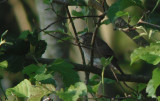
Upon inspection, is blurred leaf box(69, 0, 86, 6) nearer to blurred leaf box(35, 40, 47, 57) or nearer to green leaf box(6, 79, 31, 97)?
blurred leaf box(35, 40, 47, 57)

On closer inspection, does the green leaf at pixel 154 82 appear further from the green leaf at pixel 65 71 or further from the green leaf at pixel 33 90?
the green leaf at pixel 65 71

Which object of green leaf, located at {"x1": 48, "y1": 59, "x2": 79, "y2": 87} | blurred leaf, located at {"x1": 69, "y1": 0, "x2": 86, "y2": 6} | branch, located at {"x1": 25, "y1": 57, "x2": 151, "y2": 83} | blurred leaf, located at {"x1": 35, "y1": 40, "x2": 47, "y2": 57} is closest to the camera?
green leaf, located at {"x1": 48, "y1": 59, "x2": 79, "y2": 87}

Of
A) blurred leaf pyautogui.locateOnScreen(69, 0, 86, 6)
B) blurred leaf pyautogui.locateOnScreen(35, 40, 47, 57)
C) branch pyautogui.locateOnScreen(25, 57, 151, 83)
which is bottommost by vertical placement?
branch pyautogui.locateOnScreen(25, 57, 151, 83)

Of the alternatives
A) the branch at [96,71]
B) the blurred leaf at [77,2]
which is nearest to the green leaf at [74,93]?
the blurred leaf at [77,2]

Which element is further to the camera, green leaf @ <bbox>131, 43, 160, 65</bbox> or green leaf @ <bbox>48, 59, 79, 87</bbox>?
green leaf @ <bbox>48, 59, 79, 87</bbox>

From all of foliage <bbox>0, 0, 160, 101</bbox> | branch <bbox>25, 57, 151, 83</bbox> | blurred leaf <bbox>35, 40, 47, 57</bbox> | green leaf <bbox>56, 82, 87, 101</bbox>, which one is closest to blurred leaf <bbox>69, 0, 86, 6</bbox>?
foliage <bbox>0, 0, 160, 101</bbox>

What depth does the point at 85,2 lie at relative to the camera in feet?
6.34

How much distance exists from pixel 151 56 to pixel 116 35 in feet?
12.2

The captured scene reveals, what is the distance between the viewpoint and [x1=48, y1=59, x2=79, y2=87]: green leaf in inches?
71.6

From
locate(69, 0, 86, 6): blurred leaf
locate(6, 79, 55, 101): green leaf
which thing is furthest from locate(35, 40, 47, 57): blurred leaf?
locate(6, 79, 55, 101): green leaf

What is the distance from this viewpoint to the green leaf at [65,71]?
1820mm

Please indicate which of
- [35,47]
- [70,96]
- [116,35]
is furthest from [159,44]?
[116,35]

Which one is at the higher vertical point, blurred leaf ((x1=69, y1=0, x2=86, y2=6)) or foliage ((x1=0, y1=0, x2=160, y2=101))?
blurred leaf ((x1=69, y1=0, x2=86, y2=6))

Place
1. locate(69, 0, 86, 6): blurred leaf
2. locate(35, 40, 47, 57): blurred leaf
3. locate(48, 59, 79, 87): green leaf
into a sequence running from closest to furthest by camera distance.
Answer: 1. locate(48, 59, 79, 87): green leaf
2. locate(69, 0, 86, 6): blurred leaf
3. locate(35, 40, 47, 57): blurred leaf
